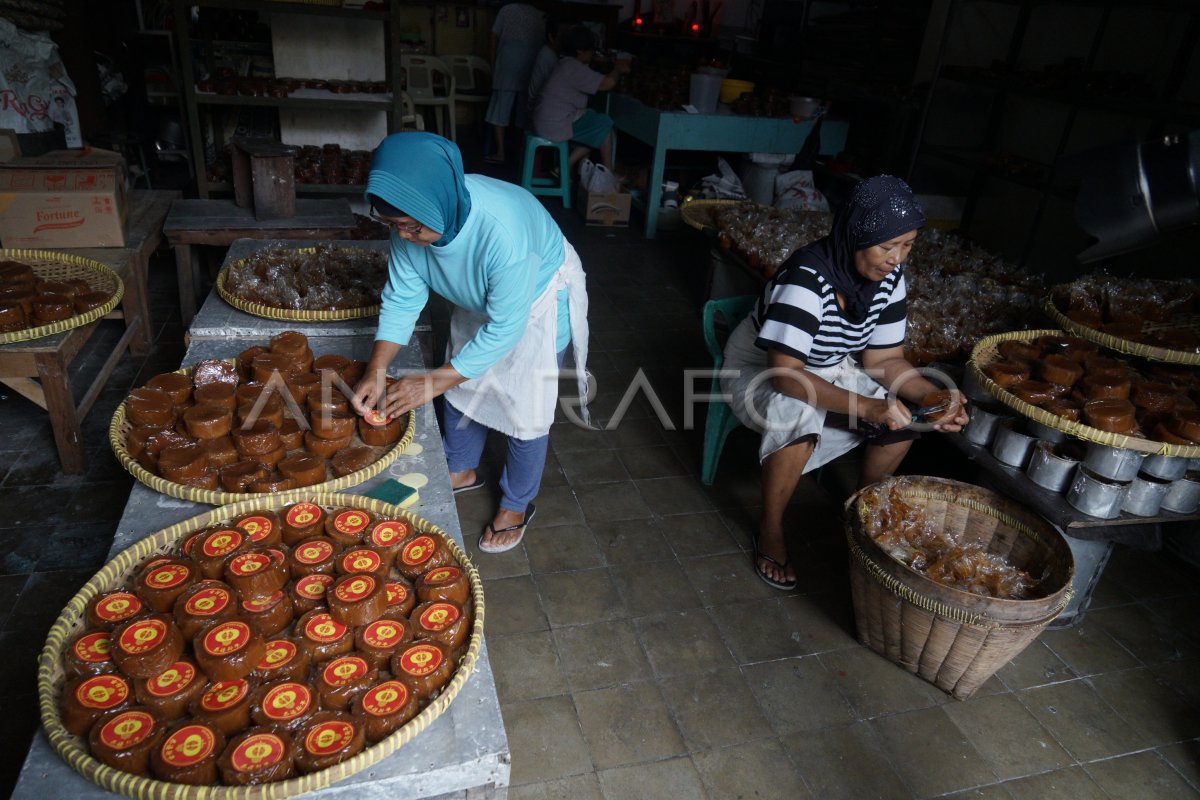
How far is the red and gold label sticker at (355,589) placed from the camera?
60.6 inches

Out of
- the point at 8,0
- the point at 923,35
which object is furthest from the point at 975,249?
the point at 8,0

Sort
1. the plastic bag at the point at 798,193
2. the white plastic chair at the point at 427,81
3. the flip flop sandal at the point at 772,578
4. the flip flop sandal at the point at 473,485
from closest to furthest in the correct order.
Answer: the flip flop sandal at the point at 772,578 < the flip flop sandal at the point at 473,485 < the plastic bag at the point at 798,193 < the white plastic chair at the point at 427,81

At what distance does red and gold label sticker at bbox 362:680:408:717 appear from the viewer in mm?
1349

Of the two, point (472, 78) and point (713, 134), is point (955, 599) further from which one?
point (472, 78)

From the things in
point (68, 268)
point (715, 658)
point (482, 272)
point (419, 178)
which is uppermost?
point (419, 178)

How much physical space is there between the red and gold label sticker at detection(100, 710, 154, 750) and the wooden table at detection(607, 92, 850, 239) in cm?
597

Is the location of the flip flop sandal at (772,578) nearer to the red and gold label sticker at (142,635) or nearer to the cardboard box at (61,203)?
the red and gold label sticker at (142,635)

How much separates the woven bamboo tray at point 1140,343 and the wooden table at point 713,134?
387 cm

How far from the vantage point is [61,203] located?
3.53m

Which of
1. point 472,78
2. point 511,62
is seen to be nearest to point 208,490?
point 511,62

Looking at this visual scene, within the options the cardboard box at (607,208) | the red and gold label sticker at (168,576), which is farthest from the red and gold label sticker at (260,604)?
the cardboard box at (607,208)

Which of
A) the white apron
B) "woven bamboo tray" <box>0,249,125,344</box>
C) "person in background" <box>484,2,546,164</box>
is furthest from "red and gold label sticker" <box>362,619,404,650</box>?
"person in background" <box>484,2,546,164</box>

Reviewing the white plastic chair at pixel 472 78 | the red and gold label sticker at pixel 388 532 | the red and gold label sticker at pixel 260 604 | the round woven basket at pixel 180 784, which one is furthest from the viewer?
the white plastic chair at pixel 472 78

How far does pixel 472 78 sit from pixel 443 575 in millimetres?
10045
